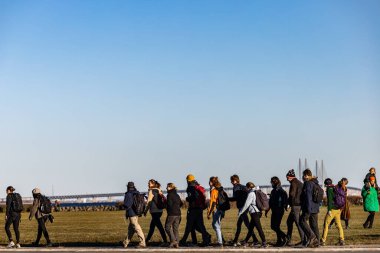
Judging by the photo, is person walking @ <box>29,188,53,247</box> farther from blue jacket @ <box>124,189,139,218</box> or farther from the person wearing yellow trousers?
the person wearing yellow trousers

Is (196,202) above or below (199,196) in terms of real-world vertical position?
below

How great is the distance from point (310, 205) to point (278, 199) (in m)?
0.92

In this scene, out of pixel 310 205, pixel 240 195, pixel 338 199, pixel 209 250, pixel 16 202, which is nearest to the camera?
pixel 209 250

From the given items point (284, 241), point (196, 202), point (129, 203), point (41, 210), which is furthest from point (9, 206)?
point (284, 241)

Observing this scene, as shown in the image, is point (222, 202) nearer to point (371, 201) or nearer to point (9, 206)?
point (9, 206)

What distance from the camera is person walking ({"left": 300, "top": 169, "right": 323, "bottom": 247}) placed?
20500mm

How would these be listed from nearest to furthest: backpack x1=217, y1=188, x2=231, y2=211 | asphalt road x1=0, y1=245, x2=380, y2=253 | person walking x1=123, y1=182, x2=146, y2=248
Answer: asphalt road x1=0, y1=245, x2=380, y2=253, backpack x1=217, y1=188, x2=231, y2=211, person walking x1=123, y1=182, x2=146, y2=248

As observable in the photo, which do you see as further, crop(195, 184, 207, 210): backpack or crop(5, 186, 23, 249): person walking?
crop(5, 186, 23, 249): person walking

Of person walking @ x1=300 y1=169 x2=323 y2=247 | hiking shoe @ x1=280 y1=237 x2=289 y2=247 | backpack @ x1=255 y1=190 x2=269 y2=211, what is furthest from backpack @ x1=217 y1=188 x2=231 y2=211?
person walking @ x1=300 y1=169 x2=323 y2=247

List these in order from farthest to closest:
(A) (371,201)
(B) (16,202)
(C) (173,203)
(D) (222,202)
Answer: (A) (371,201)
(B) (16,202)
(C) (173,203)
(D) (222,202)

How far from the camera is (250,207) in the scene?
2092cm

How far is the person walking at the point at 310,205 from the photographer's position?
807 inches

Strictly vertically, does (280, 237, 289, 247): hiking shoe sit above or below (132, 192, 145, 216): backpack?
below

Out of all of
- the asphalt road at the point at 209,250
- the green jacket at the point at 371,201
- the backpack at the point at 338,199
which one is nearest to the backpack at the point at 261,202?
the asphalt road at the point at 209,250
